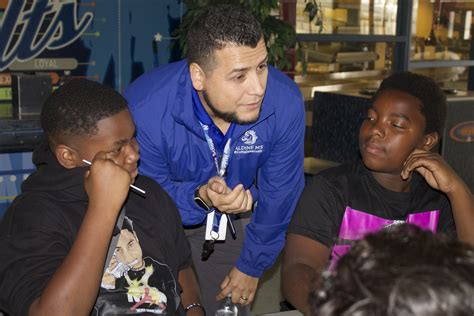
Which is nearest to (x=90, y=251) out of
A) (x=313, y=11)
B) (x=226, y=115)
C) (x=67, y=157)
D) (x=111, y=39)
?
(x=67, y=157)

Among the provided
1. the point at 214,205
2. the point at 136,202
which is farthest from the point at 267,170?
the point at 136,202

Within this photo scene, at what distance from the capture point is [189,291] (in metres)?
2.15

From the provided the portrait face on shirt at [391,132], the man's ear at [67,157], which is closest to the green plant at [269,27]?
the portrait face on shirt at [391,132]

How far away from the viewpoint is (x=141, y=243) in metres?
1.95

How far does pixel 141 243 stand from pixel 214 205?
0.46 m

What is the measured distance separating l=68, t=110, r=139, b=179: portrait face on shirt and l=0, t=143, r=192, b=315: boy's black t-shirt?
65 millimetres

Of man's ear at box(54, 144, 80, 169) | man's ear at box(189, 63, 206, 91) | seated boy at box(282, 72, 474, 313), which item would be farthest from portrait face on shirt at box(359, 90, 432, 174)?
man's ear at box(54, 144, 80, 169)

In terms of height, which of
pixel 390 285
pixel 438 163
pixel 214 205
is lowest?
pixel 214 205

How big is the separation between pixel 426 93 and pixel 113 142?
109 cm

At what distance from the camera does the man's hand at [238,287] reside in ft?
8.76

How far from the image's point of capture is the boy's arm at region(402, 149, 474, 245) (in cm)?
224

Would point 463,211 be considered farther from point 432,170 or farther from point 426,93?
point 426,93

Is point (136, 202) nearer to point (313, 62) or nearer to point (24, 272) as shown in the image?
point (24, 272)

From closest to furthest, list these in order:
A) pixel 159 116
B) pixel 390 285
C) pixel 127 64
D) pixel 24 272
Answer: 1. pixel 390 285
2. pixel 24 272
3. pixel 159 116
4. pixel 127 64
